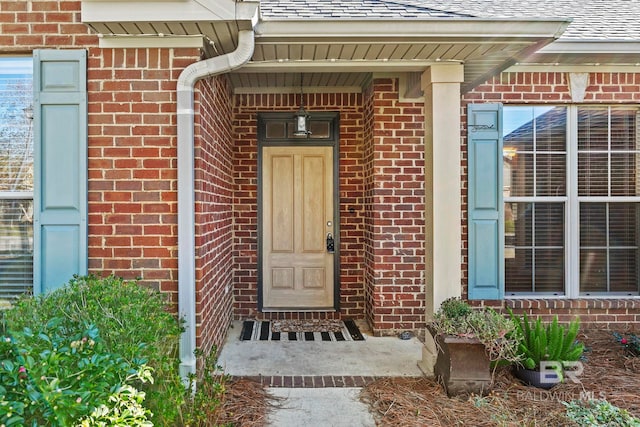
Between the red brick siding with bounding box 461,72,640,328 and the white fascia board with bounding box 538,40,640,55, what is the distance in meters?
0.45

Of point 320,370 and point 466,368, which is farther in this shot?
point 320,370

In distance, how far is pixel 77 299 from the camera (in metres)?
2.47

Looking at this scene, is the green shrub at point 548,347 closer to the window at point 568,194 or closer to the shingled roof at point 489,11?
the window at point 568,194

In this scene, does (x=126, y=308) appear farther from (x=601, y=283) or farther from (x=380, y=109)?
(x=601, y=283)

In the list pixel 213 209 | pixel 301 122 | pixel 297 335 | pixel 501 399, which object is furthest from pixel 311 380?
pixel 301 122

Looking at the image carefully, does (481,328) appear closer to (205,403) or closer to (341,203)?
(205,403)

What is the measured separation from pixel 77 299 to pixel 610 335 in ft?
15.2

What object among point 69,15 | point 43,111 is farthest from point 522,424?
point 69,15

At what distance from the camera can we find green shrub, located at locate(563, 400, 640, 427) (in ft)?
8.50

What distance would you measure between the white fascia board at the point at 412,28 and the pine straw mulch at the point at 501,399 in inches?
97.7

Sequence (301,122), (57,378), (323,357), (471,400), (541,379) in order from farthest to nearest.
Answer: (301,122), (323,357), (541,379), (471,400), (57,378)

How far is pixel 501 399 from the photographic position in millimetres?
2896

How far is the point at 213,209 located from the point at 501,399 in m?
2.65

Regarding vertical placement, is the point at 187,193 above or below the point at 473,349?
above
